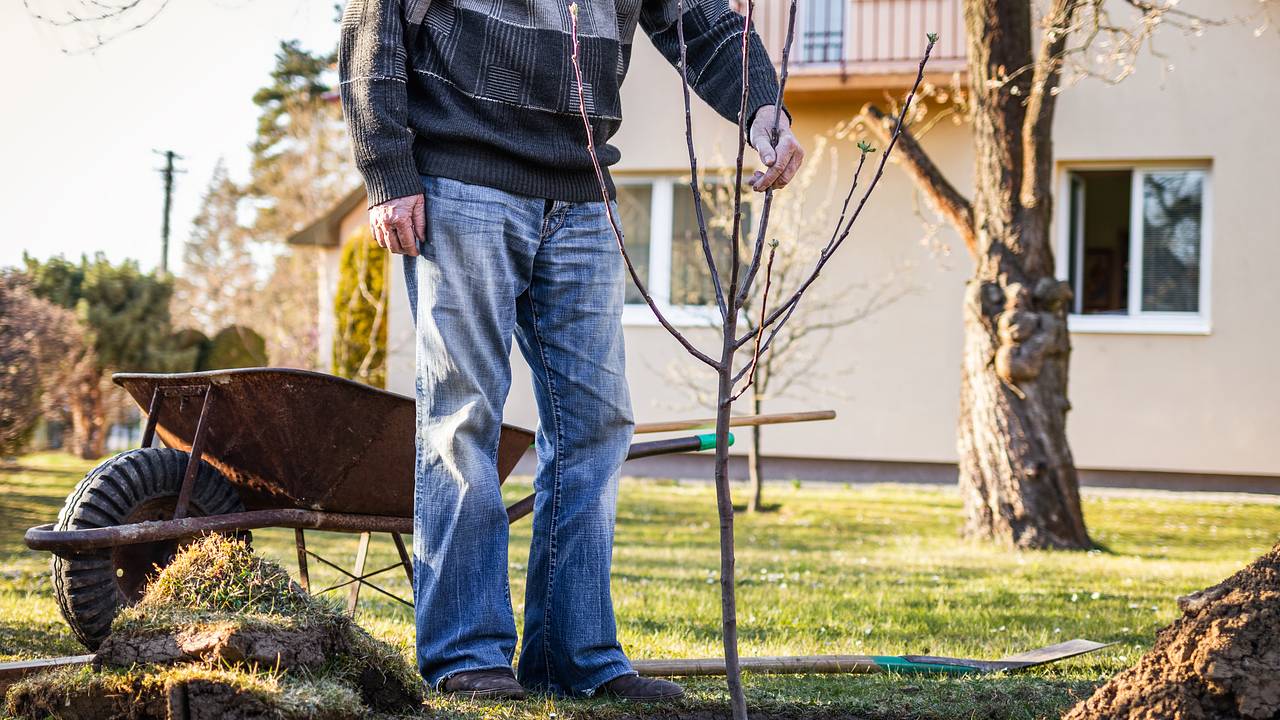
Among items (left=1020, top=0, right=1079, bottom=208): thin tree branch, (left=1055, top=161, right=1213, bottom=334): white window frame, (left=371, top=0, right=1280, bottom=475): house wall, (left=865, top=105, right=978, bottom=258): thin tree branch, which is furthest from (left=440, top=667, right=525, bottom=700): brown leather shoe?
(left=1055, top=161, right=1213, bottom=334): white window frame

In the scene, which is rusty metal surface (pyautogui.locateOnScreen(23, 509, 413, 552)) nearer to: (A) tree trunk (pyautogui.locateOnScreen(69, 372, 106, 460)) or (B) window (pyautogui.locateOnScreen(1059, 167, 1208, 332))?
(B) window (pyautogui.locateOnScreen(1059, 167, 1208, 332))

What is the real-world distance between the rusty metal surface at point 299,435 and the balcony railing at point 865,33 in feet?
26.3

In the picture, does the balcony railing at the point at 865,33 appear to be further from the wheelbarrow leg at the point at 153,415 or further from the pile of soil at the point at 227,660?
the pile of soil at the point at 227,660

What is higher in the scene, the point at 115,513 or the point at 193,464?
the point at 193,464

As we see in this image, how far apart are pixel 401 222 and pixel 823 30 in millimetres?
9550

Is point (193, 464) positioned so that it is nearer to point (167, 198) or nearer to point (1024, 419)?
point (1024, 419)

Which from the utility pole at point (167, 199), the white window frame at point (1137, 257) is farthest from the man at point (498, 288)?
the utility pole at point (167, 199)

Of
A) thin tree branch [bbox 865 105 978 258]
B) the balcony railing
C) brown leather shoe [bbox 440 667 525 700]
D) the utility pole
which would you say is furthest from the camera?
the utility pole

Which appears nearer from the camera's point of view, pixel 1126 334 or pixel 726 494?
pixel 726 494

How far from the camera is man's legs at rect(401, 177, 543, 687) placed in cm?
233

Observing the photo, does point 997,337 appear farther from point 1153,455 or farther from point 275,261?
point 275,261

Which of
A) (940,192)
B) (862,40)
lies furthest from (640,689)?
(862,40)

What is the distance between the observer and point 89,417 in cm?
1459

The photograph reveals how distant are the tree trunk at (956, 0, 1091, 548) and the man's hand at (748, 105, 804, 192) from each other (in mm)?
4477
